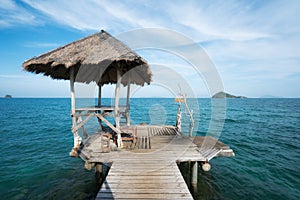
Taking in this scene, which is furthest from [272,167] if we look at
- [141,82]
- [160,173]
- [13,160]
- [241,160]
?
[13,160]

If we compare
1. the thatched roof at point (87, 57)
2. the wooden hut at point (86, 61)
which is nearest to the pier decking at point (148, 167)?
the wooden hut at point (86, 61)

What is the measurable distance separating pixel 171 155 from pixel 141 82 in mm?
4989

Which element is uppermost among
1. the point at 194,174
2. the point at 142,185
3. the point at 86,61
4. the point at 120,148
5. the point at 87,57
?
the point at 87,57

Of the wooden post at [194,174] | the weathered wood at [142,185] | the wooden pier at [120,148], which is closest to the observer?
the weathered wood at [142,185]

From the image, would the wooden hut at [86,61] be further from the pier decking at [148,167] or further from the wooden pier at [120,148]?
the pier decking at [148,167]

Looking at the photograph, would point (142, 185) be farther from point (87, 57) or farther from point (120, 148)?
point (87, 57)

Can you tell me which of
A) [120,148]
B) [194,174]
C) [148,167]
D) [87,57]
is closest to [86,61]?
[87,57]

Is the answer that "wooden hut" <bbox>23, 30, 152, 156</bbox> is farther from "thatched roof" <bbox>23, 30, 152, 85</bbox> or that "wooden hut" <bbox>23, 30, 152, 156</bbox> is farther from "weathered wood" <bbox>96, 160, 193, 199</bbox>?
"weathered wood" <bbox>96, 160, 193, 199</bbox>

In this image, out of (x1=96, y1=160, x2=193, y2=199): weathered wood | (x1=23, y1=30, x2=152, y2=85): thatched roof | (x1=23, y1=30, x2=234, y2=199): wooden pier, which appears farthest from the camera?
(x1=23, y1=30, x2=152, y2=85): thatched roof

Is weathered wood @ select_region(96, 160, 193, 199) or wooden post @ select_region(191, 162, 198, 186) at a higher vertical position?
weathered wood @ select_region(96, 160, 193, 199)

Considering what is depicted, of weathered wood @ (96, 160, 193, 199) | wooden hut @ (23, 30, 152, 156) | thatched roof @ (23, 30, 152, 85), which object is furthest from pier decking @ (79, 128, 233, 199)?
thatched roof @ (23, 30, 152, 85)

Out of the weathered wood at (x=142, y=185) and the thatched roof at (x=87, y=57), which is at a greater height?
the thatched roof at (x=87, y=57)

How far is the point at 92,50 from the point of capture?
19.2 feet

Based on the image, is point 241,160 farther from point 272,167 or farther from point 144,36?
point 144,36
